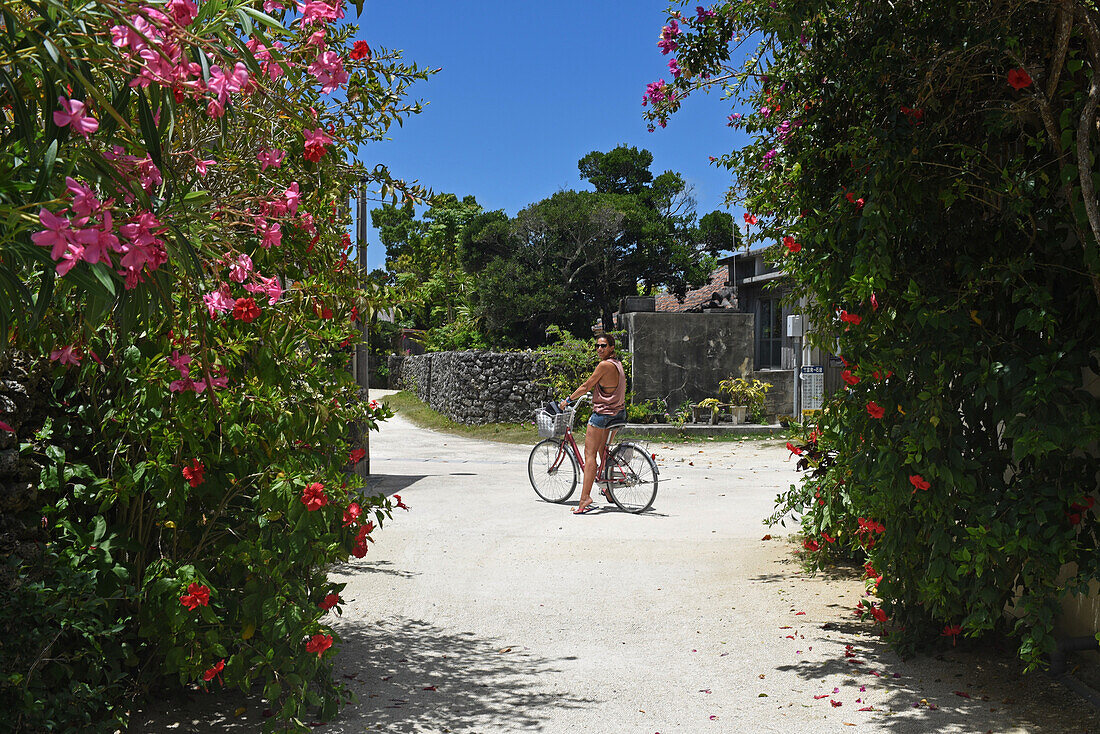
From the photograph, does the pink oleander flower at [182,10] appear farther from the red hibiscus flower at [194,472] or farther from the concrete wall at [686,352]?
the concrete wall at [686,352]

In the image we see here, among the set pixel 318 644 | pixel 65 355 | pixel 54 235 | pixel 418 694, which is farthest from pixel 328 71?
pixel 418 694

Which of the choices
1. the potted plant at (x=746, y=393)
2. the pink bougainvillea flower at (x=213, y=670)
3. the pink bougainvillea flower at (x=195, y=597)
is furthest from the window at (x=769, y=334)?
the pink bougainvillea flower at (x=195, y=597)

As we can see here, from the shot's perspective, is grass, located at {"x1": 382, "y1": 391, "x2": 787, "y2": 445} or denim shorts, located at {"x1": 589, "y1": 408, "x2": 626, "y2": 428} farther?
grass, located at {"x1": 382, "y1": 391, "x2": 787, "y2": 445}

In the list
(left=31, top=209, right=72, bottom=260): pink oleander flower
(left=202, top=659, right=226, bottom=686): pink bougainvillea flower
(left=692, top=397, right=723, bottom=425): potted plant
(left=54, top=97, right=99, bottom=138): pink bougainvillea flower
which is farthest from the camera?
(left=692, top=397, right=723, bottom=425): potted plant

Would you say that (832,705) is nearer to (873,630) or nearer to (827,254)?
(873,630)

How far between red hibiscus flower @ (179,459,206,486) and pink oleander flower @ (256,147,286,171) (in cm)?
113

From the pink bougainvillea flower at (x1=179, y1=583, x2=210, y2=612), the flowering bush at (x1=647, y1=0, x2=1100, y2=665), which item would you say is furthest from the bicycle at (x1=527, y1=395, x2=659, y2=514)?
the pink bougainvillea flower at (x1=179, y1=583, x2=210, y2=612)

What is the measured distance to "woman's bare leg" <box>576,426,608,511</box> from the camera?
30.7 feet

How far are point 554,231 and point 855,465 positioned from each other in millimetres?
22571

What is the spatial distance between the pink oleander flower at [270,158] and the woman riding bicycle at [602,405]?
6.05m

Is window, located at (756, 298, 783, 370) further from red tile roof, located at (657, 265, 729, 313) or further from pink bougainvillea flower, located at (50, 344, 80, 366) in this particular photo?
pink bougainvillea flower, located at (50, 344, 80, 366)

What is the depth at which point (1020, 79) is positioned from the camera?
3723mm

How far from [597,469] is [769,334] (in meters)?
17.1

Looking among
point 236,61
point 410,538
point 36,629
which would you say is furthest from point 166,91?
A: point 410,538
